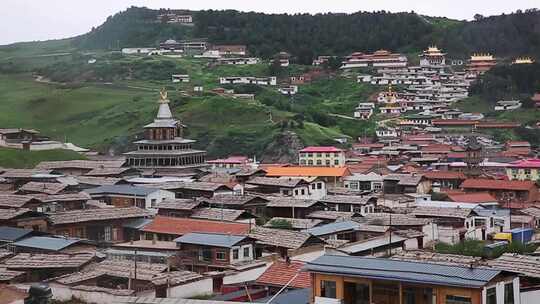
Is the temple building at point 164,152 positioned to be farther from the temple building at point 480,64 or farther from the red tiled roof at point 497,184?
the temple building at point 480,64

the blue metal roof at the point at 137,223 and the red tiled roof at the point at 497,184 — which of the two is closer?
the blue metal roof at the point at 137,223

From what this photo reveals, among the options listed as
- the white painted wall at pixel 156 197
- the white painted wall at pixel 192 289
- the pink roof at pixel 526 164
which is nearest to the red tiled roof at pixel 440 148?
the pink roof at pixel 526 164

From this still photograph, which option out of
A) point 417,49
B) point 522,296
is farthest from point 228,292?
point 417,49

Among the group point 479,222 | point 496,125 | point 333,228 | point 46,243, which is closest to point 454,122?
point 496,125

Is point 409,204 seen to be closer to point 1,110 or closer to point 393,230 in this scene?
point 393,230

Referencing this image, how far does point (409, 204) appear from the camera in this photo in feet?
119

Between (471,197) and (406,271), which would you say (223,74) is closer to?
(471,197)

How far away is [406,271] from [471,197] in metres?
25.1

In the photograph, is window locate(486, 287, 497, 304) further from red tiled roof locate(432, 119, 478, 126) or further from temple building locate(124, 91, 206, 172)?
red tiled roof locate(432, 119, 478, 126)

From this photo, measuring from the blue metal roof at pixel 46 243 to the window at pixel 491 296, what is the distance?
1367cm

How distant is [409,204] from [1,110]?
179 ft

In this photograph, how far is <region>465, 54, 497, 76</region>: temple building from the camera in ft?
310

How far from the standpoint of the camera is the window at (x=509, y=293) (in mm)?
14391

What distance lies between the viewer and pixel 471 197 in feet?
126
